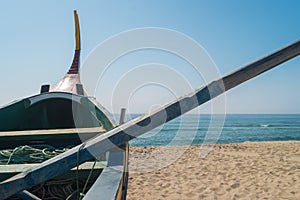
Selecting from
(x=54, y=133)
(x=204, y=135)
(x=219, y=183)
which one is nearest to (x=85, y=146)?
(x=54, y=133)

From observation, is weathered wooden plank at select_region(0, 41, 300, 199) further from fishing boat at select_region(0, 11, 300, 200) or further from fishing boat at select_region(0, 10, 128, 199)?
fishing boat at select_region(0, 10, 128, 199)

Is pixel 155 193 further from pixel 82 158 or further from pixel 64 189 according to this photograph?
pixel 82 158

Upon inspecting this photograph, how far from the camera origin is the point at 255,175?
692 cm

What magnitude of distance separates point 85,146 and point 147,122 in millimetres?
339

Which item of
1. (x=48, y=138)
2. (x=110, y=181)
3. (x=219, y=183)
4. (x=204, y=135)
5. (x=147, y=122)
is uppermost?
(x=147, y=122)

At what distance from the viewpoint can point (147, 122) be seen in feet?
3.84

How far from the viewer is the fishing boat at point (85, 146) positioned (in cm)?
117

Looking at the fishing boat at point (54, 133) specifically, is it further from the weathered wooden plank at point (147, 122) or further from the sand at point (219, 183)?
the sand at point (219, 183)

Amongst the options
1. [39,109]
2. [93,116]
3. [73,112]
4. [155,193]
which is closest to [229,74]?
[93,116]

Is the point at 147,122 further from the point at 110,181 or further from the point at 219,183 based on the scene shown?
the point at 219,183

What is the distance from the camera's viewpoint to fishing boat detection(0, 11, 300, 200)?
1.17m

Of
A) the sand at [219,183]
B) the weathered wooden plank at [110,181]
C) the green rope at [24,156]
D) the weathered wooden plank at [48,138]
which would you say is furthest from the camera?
the sand at [219,183]

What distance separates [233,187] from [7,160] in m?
4.82

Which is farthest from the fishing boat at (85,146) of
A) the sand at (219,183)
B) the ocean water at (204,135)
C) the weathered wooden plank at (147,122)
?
the sand at (219,183)
